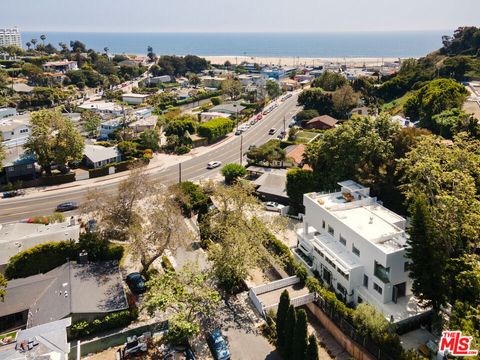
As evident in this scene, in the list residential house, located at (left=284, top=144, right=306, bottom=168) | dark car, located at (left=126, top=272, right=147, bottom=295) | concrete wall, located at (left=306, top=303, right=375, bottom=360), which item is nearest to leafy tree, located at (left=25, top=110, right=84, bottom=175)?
dark car, located at (left=126, top=272, right=147, bottom=295)

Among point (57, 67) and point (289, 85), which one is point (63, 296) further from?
point (57, 67)

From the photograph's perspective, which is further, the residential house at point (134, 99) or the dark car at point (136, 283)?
the residential house at point (134, 99)

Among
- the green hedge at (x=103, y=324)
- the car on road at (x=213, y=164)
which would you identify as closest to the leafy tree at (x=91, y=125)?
the car on road at (x=213, y=164)

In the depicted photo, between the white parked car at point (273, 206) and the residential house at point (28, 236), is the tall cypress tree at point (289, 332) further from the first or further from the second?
the white parked car at point (273, 206)

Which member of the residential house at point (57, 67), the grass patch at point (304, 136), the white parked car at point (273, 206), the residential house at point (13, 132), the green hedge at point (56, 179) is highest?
the residential house at point (57, 67)

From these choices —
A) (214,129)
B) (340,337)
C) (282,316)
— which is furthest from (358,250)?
(214,129)

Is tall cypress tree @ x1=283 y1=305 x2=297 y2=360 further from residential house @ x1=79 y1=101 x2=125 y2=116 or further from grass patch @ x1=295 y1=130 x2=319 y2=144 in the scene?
residential house @ x1=79 y1=101 x2=125 y2=116

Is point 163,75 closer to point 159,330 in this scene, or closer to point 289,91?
point 289,91
